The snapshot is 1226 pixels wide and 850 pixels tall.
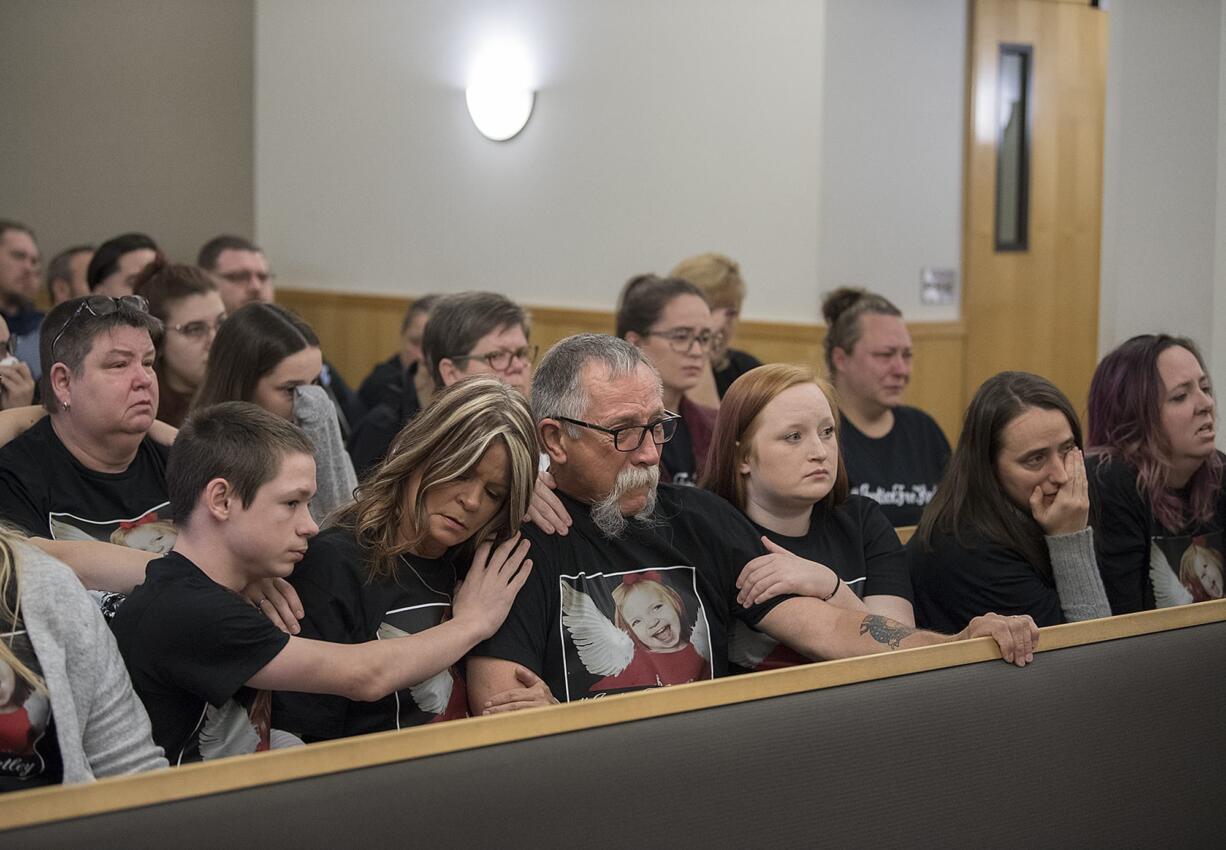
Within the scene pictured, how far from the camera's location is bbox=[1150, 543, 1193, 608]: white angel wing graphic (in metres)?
2.76

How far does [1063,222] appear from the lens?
5.66 metres

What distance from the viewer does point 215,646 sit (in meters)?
1.76

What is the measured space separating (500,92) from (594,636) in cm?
452

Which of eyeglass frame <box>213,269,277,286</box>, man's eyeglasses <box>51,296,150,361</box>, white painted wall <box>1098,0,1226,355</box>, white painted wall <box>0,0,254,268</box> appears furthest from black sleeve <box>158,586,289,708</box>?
white painted wall <box>0,0,254,268</box>

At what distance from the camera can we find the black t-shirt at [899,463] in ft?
11.6

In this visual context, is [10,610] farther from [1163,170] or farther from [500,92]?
[500,92]

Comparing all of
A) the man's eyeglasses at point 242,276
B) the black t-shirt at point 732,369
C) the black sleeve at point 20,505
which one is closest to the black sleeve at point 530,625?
the black sleeve at point 20,505

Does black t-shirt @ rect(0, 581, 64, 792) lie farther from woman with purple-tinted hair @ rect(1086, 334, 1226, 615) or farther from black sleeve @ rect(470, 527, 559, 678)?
woman with purple-tinted hair @ rect(1086, 334, 1226, 615)

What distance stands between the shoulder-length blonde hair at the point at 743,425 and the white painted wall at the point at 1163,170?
1897mm

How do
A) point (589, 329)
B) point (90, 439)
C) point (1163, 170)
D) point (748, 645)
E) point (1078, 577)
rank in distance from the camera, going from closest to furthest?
point (748, 645) < point (90, 439) < point (1078, 577) < point (1163, 170) < point (589, 329)

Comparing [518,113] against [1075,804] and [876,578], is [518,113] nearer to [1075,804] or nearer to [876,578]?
[876,578]

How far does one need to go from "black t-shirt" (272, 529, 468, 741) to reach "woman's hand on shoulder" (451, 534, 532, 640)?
0.07 m

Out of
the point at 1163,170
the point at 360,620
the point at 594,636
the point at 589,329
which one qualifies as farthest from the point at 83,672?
the point at 589,329

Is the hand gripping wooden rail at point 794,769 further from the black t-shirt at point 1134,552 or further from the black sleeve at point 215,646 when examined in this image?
the black t-shirt at point 1134,552
